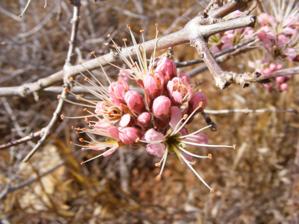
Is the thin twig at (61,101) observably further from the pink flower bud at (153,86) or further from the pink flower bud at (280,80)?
the pink flower bud at (280,80)

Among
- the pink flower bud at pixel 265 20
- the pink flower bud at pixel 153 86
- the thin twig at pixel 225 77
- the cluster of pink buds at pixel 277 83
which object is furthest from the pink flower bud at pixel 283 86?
the thin twig at pixel 225 77

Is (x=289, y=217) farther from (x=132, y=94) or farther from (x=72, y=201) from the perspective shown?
(x=132, y=94)

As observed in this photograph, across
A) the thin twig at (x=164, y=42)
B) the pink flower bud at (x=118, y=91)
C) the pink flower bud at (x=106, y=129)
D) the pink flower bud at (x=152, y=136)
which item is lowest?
the pink flower bud at (x=152, y=136)

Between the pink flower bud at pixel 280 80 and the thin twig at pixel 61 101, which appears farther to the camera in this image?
the pink flower bud at pixel 280 80

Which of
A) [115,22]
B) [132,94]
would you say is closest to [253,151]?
[115,22]

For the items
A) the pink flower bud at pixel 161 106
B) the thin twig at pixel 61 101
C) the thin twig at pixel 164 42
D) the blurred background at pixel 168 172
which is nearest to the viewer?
the thin twig at pixel 164 42

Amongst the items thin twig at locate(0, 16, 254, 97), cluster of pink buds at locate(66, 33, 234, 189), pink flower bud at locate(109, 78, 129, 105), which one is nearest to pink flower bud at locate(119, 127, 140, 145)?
cluster of pink buds at locate(66, 33, 234, 189)
